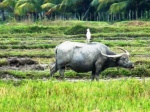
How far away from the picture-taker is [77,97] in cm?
693

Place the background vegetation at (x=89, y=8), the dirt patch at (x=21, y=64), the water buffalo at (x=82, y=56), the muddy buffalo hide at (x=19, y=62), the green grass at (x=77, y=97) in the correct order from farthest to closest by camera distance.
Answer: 1. the background vegetation at (x=89, y=8)
2. the muddy buffalo hide at (x=19, y=62)
3. the dirt patch at (x=21, y=64)
4. the water buffalo at (x=82, y=56)
5. the green grass at (x=77, y=97)

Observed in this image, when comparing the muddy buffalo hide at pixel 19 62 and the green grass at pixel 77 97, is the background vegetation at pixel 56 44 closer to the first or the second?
the muddy buffalo hide at pixel 19 62

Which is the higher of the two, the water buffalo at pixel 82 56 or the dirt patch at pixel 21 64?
the water buffalo at pixel 82 56

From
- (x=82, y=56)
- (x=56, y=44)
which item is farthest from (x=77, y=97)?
(x=56, y=44)

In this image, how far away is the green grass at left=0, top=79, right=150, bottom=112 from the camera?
6160 millimetres

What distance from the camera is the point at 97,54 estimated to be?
10.2 meters

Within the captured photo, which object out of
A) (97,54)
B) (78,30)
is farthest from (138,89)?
(78,30)

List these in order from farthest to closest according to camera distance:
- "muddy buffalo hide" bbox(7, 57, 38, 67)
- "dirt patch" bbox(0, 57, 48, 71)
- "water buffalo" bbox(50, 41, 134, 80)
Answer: "muddy buffalo hide" bbox(7, 57, 38, 67) < "dirt patch" bbox(0, 57, 48, 71) < "water buffalo" bbox(50, 41, 134, 80)

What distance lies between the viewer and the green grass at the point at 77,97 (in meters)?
6.16

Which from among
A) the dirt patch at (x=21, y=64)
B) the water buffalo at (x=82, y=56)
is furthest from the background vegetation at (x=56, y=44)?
the water buffalo at (x=82, y=56)

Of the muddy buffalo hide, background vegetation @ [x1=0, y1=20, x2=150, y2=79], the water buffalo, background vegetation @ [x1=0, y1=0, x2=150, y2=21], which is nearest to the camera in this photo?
the water buffalo

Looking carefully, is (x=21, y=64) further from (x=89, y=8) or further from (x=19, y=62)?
(x=89, y=8)

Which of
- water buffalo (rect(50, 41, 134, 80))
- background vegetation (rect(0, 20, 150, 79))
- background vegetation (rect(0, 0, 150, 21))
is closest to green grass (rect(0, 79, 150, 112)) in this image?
water buffalo (rect(50, 41, 134, 80))

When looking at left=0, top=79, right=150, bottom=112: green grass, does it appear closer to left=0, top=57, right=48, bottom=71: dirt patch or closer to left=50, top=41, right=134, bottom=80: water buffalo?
left=50, top=41, right=134, bottom=80: water buffalo
